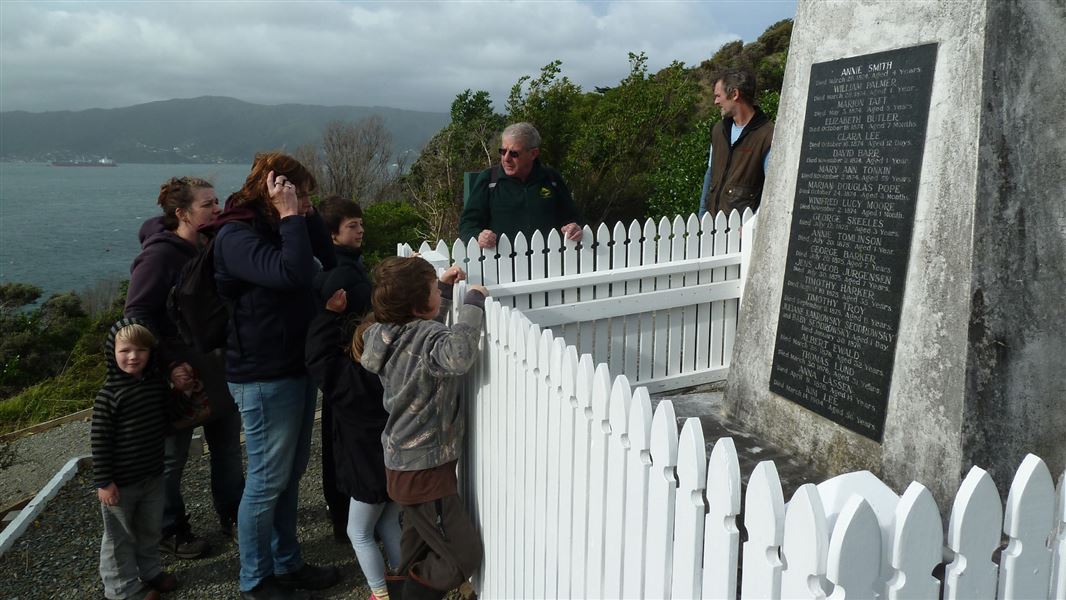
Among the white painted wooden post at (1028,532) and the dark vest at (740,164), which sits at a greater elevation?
the dark vest at (740,164)

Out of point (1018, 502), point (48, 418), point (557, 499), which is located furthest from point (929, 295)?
point (48, 418)

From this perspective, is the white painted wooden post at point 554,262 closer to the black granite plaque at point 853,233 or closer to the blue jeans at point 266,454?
the black granite plaque at point 853,233

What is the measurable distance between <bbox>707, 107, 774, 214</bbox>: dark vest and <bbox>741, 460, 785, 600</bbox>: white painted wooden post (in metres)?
4.21

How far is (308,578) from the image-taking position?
390 centimetres

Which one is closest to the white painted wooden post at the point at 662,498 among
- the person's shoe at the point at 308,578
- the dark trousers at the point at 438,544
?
the dark trousers at the point at 438,544

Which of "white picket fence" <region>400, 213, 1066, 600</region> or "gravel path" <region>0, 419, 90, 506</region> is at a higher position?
"white picket fence" <region>400, 213, 1066, 600</region>

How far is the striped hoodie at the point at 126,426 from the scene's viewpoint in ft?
11.6

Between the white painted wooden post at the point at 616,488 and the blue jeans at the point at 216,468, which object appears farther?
the blue jeans at the point at 216,468

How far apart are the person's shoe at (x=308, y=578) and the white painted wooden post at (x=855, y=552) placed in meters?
3.03

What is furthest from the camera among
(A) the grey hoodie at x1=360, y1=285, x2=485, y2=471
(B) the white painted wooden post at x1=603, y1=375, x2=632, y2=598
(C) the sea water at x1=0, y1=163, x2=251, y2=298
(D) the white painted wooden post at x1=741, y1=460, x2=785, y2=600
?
(C) the sea water at x1=0, y1=163, x2=251, y2=298

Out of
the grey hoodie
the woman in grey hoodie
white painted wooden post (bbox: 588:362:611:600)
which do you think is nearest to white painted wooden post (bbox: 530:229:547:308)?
the woman in grey hoodie

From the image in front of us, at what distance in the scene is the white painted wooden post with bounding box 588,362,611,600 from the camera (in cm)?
240

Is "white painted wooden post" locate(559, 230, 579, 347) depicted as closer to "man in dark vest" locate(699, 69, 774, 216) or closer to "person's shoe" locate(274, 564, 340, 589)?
"man in dark vest" locate(699, 69, 774, 216)

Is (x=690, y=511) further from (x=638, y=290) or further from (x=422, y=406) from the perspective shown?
(x=638, y=290)
